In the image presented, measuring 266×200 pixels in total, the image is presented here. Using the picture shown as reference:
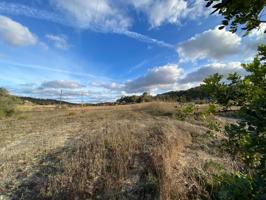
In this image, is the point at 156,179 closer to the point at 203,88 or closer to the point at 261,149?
the point at 203,88

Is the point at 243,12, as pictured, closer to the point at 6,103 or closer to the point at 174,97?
the point at 174,97

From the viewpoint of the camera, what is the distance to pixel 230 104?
2701 millimetres

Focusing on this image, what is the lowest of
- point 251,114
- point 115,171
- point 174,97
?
point 115,171

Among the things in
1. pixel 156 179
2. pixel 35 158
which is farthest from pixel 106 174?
pixel 35 158

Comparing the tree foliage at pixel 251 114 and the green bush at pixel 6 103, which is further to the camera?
the green bush at pixel 6 103

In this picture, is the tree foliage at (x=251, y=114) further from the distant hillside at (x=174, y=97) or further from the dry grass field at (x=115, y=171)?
the dry grass field at (x=115, y=171)

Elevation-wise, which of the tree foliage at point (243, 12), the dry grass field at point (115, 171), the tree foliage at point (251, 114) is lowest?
the dry grass field at point (115, 171)

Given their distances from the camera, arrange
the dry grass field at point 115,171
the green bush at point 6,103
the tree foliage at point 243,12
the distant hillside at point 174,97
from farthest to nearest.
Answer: the green bush at point 6,103 < the dry grass field at point 115,171 < the distant hillside at point 174,97 < the tree foliage at point 243,12

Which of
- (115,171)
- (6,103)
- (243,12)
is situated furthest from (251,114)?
(6,103)

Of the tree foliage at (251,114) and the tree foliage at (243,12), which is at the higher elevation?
the tree foliage at (243,12)

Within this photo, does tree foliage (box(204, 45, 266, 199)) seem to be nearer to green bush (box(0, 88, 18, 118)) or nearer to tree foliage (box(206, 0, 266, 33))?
tree foliage (box(206, 0, 266, 33))

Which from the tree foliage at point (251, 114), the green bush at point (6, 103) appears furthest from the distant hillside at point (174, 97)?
the green bush at point (6, 103)

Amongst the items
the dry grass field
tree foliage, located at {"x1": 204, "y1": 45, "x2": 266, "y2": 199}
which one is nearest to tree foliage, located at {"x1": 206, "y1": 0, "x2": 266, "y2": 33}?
tree foliage, located at {"x1": 204, "y1": 45, "x2": 266, "y2": 199}

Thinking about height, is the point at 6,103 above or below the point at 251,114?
above
